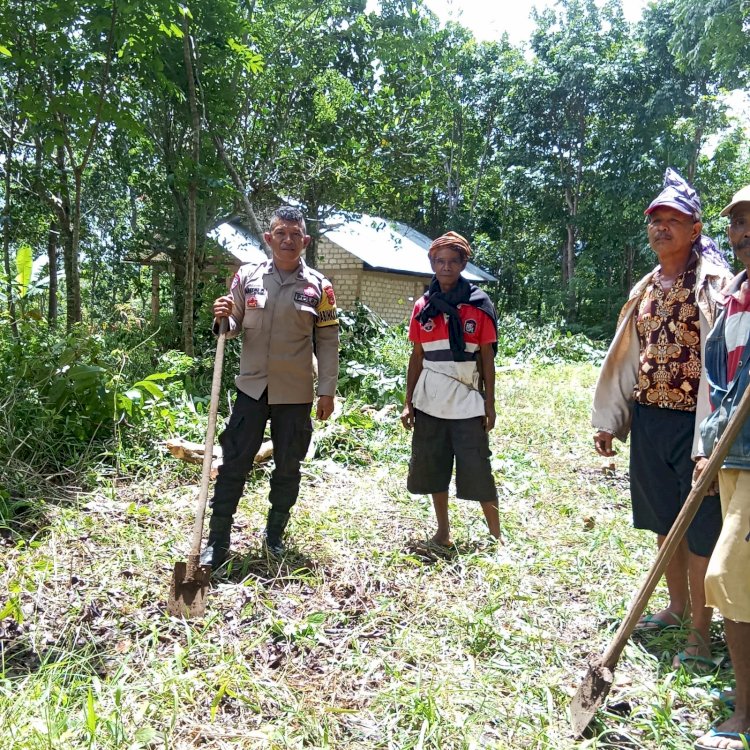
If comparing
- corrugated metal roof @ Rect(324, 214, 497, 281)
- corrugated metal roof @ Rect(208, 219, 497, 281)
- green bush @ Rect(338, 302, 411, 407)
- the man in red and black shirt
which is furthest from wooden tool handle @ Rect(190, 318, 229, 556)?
corrugated metal roof @ Rect(324, 214, 497, 281)

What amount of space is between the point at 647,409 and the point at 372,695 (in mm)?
1637

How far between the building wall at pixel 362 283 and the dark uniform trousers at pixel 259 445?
14.4 meters

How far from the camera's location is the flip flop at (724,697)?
2361 mm

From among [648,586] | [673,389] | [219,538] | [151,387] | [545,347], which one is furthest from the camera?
[545,347]

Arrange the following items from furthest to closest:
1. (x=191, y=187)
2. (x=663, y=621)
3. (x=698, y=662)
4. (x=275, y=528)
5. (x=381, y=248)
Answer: (x=381, y=248), (x=191, y=187), (x=275, y=528), (x=663, y=621), (x=698, y=662)

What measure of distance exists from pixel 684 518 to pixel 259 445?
2.27 metres

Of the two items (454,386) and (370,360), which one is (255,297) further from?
(370,360)

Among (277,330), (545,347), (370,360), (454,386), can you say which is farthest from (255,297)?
(545,347)

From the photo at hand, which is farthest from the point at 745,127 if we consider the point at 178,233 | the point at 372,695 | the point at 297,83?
the point at 372,695

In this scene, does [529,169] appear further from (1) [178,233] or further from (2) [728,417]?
(2) [728,417]

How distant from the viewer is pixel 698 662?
104 inches

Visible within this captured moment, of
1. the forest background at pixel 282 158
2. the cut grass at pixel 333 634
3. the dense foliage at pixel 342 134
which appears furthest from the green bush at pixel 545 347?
the cut grass at pixel 333 634

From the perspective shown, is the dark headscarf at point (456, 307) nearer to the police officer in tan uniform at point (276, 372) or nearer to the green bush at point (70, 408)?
the police officer in tan uniform at point (276, 372)

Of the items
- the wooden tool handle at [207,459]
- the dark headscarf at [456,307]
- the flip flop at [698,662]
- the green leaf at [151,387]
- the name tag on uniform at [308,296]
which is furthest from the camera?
the green leaf at [151,387]
